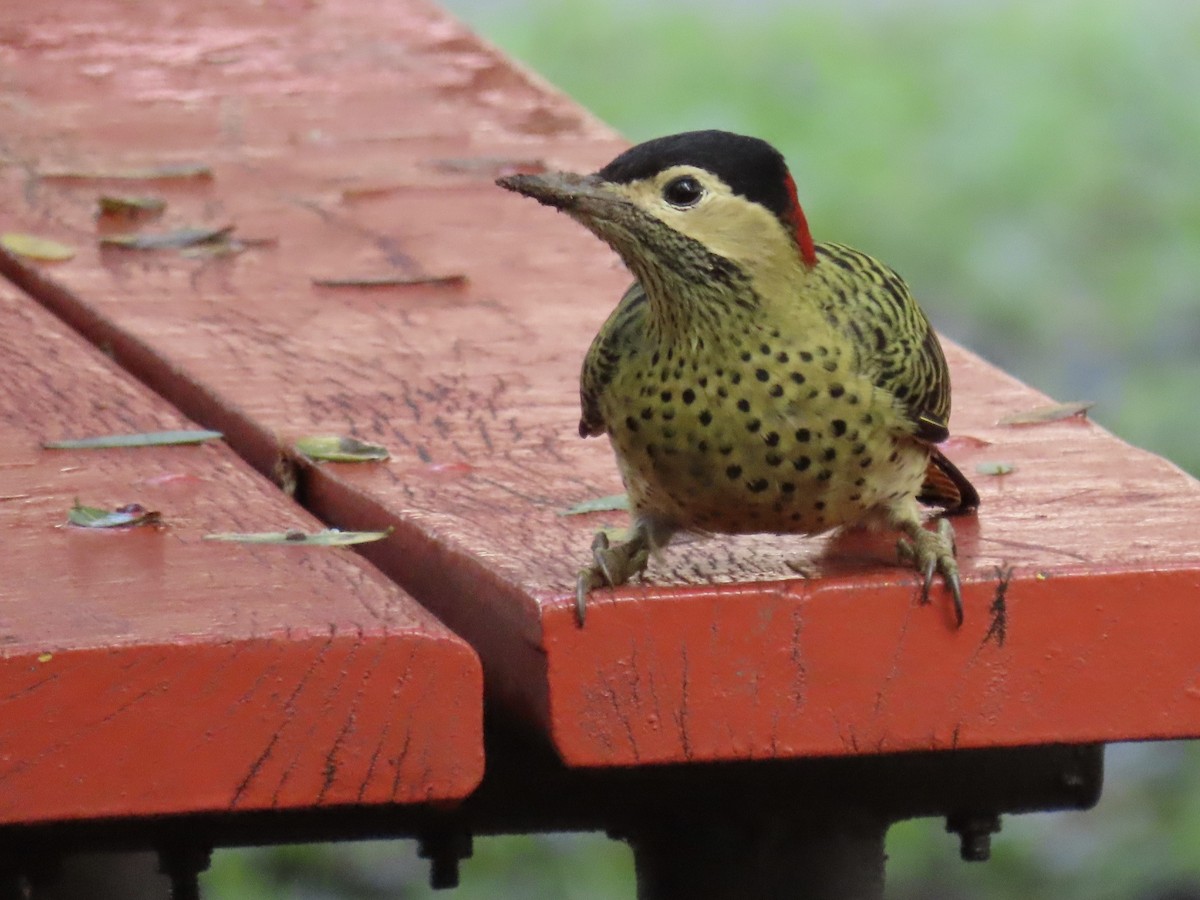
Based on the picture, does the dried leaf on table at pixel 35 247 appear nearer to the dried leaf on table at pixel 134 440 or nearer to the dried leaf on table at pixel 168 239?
the dried leaf on table at pixel 168 239

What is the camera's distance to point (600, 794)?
7.92ft

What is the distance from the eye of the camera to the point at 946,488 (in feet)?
8.87

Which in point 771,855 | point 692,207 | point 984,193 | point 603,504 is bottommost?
point 984,193

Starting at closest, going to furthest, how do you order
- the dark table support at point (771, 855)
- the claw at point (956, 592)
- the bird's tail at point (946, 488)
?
the claw at point (956, 592) < the dark table support at point (771, 855) < the bird's tail at point (946, 488)

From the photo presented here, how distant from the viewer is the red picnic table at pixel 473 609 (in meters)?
1.79

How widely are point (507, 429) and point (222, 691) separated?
1.12m

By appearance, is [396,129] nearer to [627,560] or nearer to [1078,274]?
[627,560]

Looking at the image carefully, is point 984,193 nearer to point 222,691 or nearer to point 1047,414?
point 1047,414

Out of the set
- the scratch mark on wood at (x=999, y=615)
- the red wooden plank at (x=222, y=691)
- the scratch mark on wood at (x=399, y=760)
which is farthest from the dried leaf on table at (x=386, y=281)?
the scratch mark on wood at (x=399, y=760)

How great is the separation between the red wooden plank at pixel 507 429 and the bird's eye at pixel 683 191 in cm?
37

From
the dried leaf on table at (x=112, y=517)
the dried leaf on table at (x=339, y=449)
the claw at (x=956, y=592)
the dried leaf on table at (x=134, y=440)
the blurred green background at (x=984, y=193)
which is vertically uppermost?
the claw at (x=956, y=592)

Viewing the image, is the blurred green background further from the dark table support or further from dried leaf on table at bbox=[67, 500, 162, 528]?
dried leaf on table at bbox=[67, 500, 162, 528]

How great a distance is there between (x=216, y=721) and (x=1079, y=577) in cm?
80

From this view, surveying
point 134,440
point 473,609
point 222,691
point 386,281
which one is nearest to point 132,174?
point 386,281
